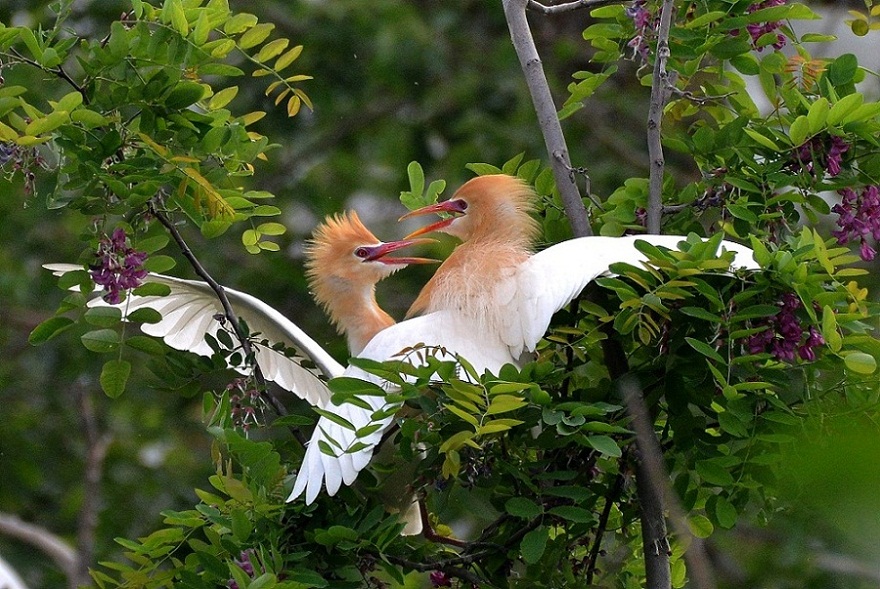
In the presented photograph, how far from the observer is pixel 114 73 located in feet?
5.91

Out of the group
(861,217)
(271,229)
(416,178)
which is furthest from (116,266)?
(861,217)

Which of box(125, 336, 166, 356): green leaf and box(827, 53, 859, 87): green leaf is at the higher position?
box(827, 53, 859, 87): green leaf

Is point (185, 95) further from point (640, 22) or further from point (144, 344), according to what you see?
point (640, 22)

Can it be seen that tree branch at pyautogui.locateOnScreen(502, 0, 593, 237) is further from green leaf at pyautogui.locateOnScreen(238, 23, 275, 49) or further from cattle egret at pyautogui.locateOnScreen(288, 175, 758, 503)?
green leaf at pyautogui.locateOnScreen(238, 23, 275, 49)

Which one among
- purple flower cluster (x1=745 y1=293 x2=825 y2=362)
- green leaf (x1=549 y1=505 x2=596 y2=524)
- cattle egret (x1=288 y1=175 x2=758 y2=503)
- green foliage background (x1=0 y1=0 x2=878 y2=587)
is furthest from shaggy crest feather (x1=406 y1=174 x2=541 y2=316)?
green foliage background (x1=0 y1=0 x2=878 y2=587)

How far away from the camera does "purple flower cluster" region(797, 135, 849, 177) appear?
5.97 ft

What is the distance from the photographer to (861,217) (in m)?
1.86

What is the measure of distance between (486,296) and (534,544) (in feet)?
1.49

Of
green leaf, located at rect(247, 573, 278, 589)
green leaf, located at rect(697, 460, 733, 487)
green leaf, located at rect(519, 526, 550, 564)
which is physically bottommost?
green leaf, located at rect(519, 526, 550, 564)

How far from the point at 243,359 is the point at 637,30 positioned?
2.95 ft

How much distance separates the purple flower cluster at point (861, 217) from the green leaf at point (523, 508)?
641 mm

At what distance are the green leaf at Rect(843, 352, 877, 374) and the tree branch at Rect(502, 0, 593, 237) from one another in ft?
1.76

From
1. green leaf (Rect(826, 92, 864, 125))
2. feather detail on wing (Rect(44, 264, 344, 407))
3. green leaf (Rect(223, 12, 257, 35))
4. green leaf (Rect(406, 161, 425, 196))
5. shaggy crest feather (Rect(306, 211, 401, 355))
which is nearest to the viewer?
green leaf (Rect(826, 92, 864, 125))

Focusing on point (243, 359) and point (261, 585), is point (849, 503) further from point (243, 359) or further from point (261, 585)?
point (243, 359)
